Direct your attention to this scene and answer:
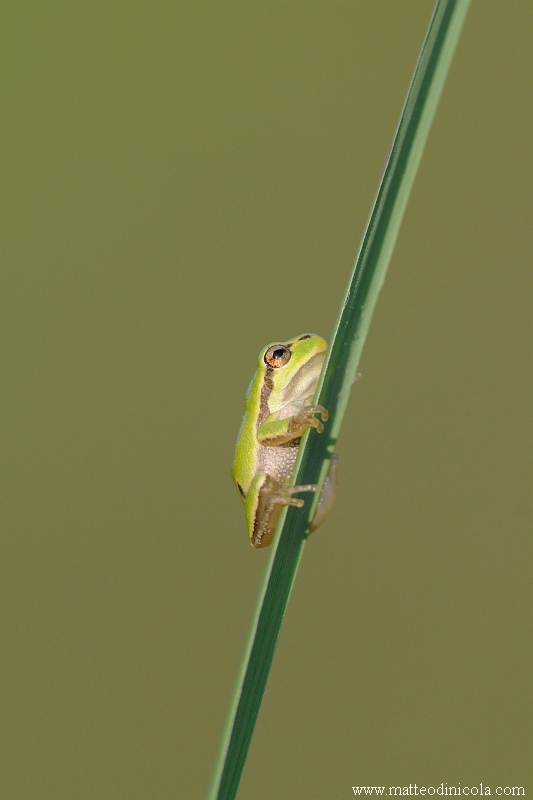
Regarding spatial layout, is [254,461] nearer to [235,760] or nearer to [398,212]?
[235,760]

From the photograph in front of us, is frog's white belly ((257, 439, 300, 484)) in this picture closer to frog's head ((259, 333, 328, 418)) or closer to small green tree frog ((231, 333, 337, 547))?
small green tree frog ((231, 333, 337, 547))

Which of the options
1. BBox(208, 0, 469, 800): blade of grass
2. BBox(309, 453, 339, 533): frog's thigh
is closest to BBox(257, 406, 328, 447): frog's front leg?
BBox(309, 453, 339, 533): frog's thigh

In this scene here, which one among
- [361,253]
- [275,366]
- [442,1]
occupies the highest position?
[442,1]

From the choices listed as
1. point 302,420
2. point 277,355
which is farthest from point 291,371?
point 302,420

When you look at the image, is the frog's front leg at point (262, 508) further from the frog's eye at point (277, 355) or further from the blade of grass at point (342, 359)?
the blade of grass at point (342, 359)

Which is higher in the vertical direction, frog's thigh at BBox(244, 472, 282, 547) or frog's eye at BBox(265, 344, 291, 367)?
frog's eye at BBox(265, 344, 291, 367)

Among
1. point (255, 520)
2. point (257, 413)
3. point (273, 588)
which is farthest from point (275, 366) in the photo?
point (273, 588)

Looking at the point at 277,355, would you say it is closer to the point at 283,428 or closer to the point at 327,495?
the point at 283,428
